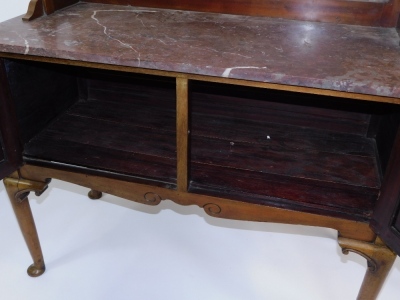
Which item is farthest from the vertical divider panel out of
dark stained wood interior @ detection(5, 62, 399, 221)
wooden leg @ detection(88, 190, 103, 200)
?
wooden leg @ detection(88, 190, 103, 200)

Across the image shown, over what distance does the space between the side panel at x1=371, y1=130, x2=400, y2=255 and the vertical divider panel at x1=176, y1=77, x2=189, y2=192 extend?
0.61 metres

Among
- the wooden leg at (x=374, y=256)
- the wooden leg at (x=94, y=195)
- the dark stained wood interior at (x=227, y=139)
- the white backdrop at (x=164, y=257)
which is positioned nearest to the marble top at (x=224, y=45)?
the dark stained wood interior at (x=227, y=139)

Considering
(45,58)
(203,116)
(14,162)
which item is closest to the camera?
(45,58)

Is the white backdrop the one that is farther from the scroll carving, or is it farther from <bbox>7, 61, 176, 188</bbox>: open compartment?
<bbox>7, 61, 176, 188</bbox>: open compartment

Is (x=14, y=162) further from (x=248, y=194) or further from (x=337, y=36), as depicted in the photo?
(x=337, y=36)

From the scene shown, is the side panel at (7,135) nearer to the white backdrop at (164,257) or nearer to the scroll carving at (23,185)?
the scroll carving at (23,185)

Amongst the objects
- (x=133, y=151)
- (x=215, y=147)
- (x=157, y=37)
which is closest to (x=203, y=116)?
(x=215, y=147)

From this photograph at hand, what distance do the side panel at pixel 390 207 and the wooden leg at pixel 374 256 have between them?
90 mm

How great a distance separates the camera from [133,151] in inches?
66.1

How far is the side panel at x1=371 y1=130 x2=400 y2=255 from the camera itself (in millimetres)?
1230

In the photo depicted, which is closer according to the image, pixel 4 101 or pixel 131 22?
pixel 4 101

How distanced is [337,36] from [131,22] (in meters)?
0.76

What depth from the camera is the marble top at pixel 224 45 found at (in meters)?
1.20

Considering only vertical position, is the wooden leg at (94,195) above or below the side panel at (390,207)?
below
